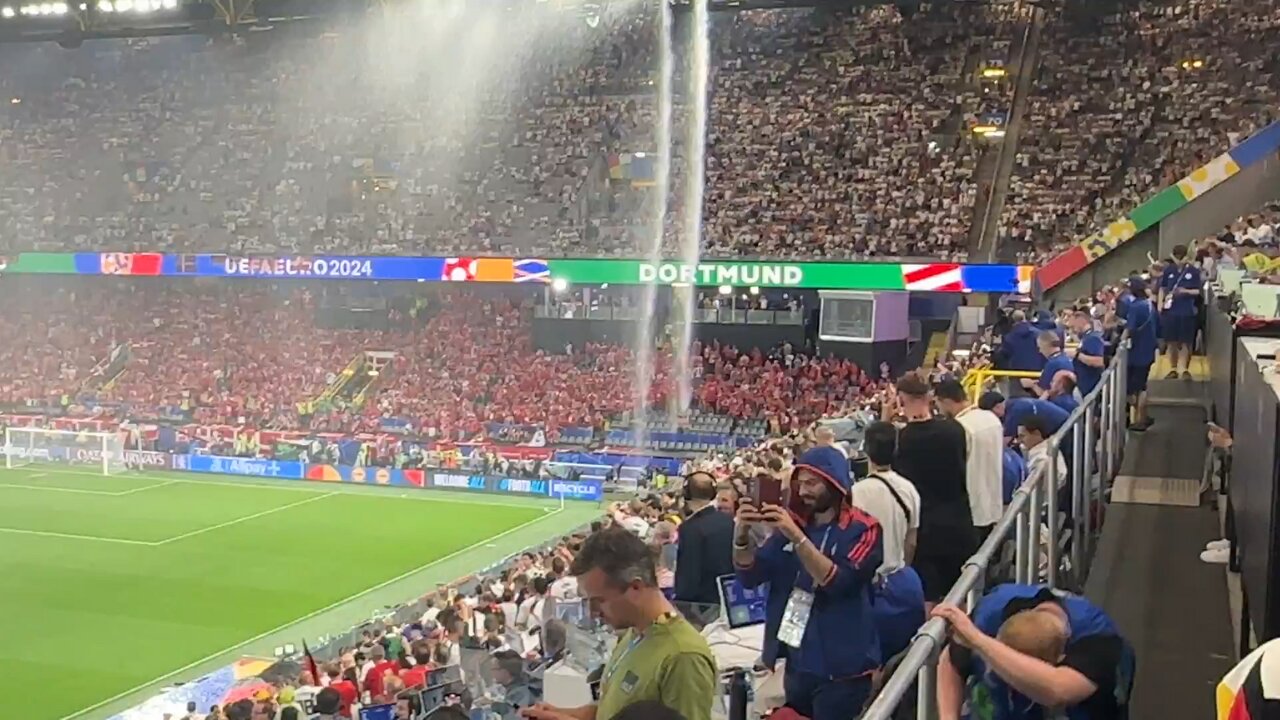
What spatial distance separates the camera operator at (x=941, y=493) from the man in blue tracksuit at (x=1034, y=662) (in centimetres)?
215

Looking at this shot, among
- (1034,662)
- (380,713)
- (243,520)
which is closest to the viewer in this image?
(1034,662)

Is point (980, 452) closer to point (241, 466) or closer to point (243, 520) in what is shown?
point (243, 520)

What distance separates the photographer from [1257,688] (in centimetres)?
205

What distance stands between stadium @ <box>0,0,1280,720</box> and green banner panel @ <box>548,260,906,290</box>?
102 mm

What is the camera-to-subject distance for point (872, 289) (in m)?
27.5

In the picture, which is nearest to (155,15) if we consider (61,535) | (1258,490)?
(61,535)

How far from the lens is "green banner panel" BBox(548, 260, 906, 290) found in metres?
27.3

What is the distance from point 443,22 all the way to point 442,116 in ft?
13.1

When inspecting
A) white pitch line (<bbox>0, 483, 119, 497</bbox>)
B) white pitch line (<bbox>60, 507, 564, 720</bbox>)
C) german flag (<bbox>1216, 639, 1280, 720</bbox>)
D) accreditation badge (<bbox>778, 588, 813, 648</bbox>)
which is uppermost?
german flag (<bbox>1216, 639, 1280, 720</bbox>)

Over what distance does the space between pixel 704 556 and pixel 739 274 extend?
74.1 ft

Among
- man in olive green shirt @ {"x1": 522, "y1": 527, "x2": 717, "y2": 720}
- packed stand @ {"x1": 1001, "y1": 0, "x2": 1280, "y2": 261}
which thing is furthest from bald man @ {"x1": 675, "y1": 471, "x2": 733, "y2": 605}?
packed stand @ {"x1": 1001, "y1": 0, "x2": 1280, "y2": 261}

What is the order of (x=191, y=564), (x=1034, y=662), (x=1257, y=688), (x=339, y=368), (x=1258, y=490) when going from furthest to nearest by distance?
(x=339, y=368), (x=191, y=564), (x=1258, y=490), (x=1034, y=662), (x=1257, y=688)

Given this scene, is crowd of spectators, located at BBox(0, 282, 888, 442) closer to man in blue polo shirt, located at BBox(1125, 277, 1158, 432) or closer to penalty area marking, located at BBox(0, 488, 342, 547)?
penalty area marking, located at BBox(0, 488, 342, 547)

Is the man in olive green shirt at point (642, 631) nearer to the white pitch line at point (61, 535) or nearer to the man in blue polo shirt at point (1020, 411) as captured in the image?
the man in blue polo shirt at point (1020, 411)
